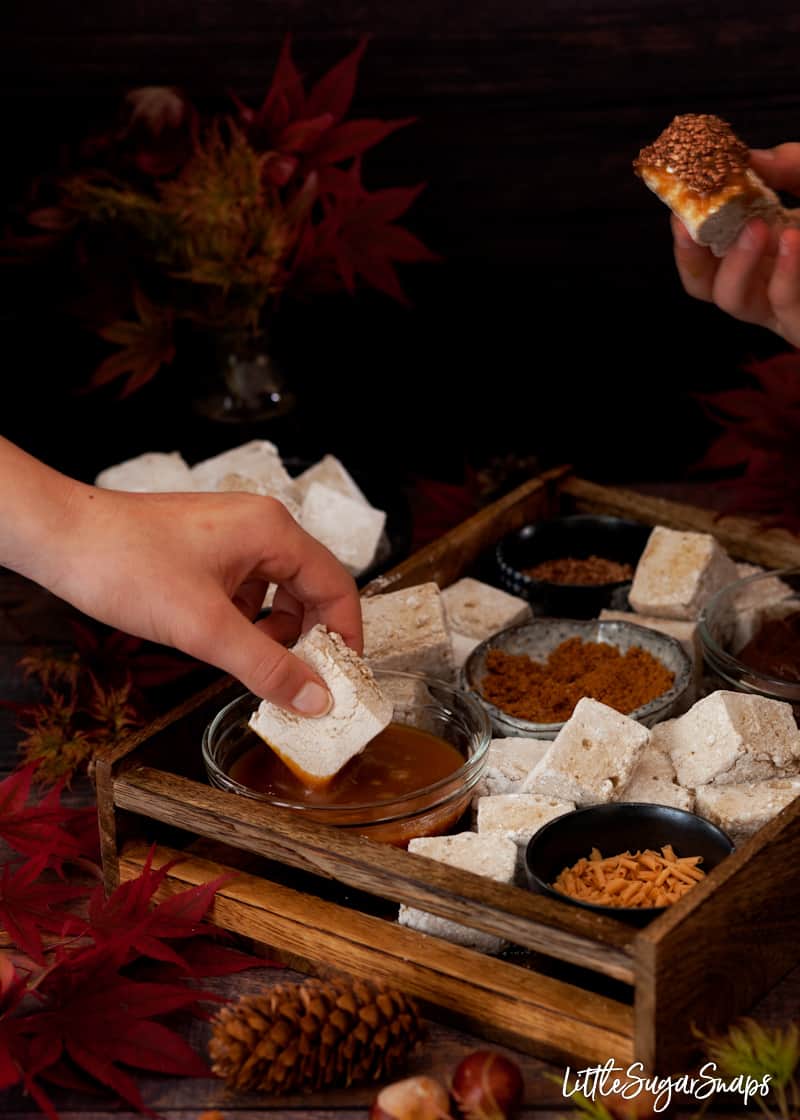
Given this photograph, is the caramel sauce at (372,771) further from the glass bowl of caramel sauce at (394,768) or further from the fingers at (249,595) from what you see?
A: the fingers at (249,595)

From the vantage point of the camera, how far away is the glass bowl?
183 centimetres

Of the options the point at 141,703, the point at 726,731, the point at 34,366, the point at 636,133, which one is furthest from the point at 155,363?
the point at 726,731

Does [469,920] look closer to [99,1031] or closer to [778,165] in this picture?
[99,1031]

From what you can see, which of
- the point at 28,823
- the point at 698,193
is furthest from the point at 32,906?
the point at 698,193

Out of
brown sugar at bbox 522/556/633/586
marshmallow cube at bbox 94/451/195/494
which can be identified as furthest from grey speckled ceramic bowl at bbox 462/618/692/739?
marshmallow cube at bbox 94/451/195/494

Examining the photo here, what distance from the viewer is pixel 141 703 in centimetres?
201

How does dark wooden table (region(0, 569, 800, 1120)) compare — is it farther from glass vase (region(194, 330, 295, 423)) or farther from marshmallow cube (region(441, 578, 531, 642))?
glass vase (region(194, 330, 295, 423))

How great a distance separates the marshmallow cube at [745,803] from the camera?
1547 millimetres

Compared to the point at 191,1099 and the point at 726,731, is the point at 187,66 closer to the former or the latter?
the point at 726,731

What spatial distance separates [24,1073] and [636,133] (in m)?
1.91

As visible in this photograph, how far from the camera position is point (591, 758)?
1.59 metres

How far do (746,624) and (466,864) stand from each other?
64 cm

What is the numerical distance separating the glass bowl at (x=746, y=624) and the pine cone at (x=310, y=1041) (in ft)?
2.15

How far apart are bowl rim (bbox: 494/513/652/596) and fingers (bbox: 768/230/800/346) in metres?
0.41
